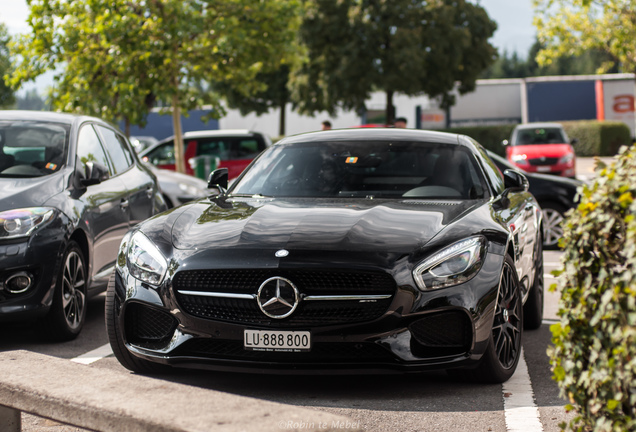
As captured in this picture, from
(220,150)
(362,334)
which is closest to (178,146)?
(220,150)

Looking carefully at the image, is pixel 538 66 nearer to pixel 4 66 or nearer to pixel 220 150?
pixel 4 66

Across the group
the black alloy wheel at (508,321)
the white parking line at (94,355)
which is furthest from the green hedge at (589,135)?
the black alloy wheel at (508,321)

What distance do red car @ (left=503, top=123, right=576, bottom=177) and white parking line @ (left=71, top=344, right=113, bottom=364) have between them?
18.1 meters

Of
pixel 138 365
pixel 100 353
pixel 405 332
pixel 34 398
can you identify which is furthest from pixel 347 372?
pixel 100 353

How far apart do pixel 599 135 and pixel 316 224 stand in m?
44.7

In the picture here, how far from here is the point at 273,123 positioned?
66125 mm

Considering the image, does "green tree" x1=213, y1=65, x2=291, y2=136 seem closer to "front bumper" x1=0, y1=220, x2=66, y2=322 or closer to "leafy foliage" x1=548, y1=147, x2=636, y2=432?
"front bumper" x1=0, y1=220, x2=66, y2=322

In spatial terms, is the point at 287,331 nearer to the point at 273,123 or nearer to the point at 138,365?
the point at 138,365

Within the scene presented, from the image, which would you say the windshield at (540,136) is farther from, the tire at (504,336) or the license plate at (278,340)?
the license plate at (278,340)

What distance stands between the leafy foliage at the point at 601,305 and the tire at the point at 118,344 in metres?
2.71

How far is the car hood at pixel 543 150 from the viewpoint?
24109mm

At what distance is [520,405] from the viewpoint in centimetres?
484

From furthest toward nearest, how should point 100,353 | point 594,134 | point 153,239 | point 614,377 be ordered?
1. point 594,134
2. point 100,353
3. point 153,239
4. point 614,377

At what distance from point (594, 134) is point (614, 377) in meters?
46.8
